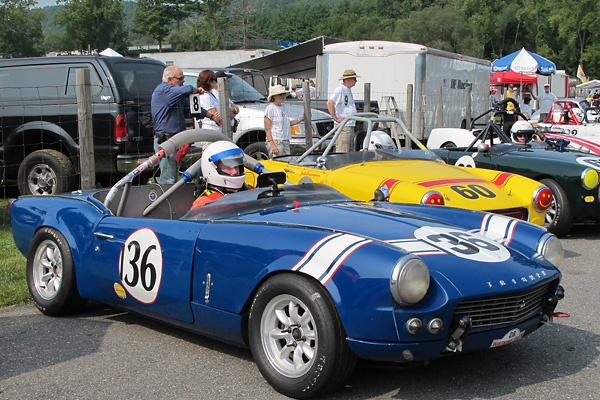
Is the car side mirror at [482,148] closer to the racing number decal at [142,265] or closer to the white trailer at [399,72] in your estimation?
the racing number decal at [142,265]

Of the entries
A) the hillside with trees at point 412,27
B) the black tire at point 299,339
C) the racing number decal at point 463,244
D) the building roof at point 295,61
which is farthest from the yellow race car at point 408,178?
the hillside with trees at point 412,27

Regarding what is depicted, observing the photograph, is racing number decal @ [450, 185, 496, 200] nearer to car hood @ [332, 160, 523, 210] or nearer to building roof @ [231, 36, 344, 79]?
car hood @ [332, 160, 523, 210]

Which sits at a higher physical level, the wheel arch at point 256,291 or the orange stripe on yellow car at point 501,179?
the orange stripe on yellow car at point 501,179

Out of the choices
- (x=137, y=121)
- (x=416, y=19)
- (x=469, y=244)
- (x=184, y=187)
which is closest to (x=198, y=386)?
(x=469, y=244)

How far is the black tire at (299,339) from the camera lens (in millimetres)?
3076

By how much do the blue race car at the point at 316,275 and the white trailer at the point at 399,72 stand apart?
507 inches

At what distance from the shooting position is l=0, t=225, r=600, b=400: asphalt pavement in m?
3.36

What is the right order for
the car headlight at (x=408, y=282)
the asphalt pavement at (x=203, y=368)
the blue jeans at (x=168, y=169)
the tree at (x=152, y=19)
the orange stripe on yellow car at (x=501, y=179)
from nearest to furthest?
the car headlight at (x=408, y=282) < the asphalt pavement at (x=203, y=368) < the orange stripe on yellow car at (x=501, y=179) < the blue jeans at (x=168, y=169) < the tree at (x=152, y=19)

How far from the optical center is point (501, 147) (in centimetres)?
857

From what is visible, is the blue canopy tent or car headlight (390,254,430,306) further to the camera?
the blue canopy tent

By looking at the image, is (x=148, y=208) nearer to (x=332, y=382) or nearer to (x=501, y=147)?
(x=332, y=382)

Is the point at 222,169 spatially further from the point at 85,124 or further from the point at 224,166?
the point at 85,124

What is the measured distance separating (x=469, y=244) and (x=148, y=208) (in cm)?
237

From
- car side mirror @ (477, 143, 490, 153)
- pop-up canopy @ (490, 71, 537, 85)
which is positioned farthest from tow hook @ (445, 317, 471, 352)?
pop-up canopy @ (490, 71, 537, 85)
